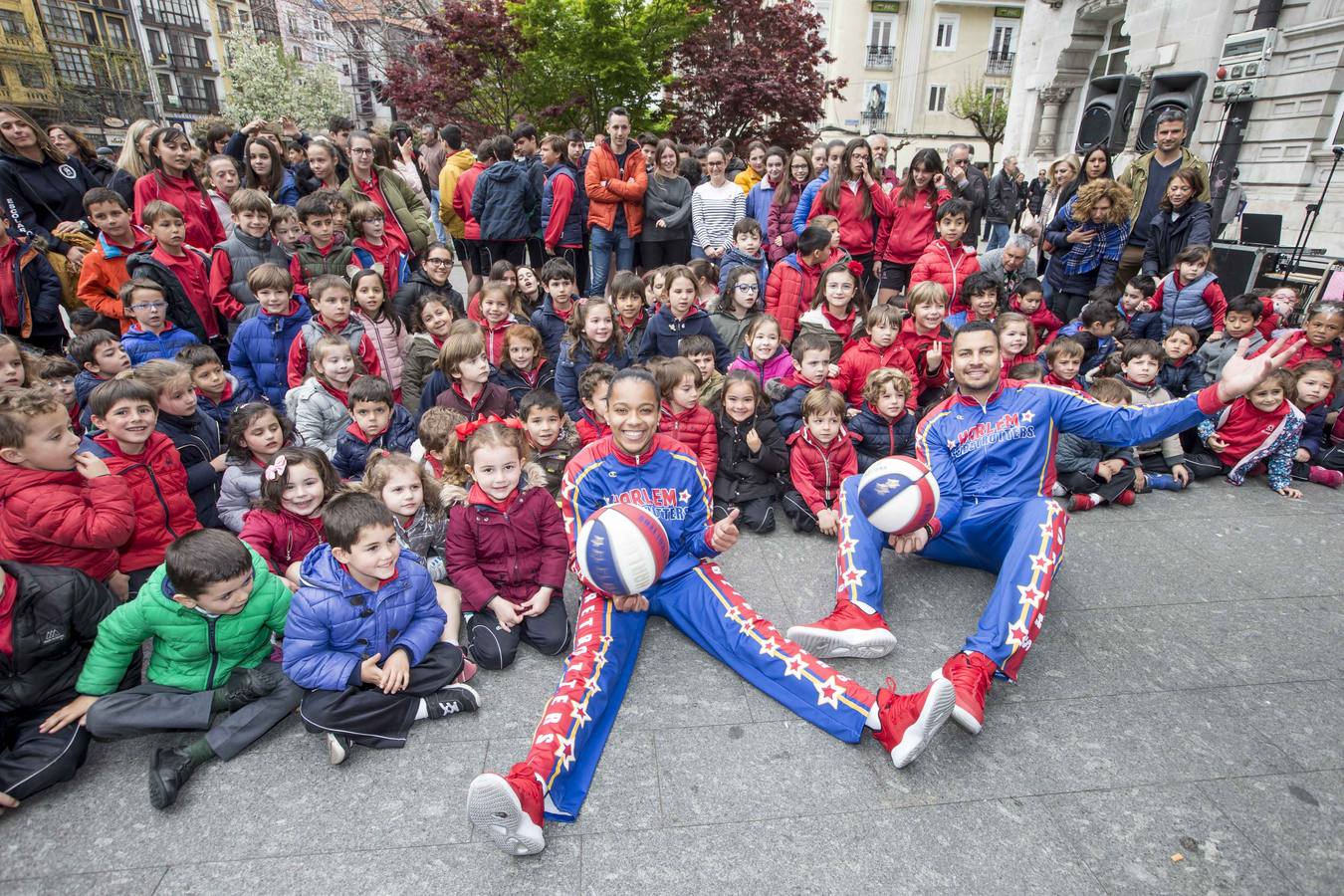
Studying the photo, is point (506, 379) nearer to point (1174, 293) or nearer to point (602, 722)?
point (602, 722)

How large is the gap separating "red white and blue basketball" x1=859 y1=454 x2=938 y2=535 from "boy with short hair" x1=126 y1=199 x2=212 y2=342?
4.85 metres

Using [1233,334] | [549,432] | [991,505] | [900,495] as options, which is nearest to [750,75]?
[1233,334]

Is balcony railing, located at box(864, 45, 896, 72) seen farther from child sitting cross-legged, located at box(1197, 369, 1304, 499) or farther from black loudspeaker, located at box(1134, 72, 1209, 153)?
child sitting cross-legged, located at box(1197, 369, 1304, 499)

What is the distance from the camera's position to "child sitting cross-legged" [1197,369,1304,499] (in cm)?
466

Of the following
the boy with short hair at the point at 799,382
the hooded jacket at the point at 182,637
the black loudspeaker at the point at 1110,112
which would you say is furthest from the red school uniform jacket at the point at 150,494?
the black loudspeaker at the point at 1110,112

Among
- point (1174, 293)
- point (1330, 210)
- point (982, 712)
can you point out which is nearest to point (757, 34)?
point (1330, 210)

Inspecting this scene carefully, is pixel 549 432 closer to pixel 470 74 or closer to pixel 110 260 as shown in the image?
pixel 110 260

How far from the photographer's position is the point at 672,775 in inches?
96.7

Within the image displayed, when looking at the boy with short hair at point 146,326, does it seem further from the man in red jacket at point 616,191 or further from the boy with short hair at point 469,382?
the man in red jacket at point 616,191

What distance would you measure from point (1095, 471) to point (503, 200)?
238 inches

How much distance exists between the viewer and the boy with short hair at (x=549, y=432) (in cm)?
411

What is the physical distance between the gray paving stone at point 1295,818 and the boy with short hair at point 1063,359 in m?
2.86

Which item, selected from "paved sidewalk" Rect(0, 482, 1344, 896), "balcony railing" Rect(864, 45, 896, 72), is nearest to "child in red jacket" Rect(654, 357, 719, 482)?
"paved sidewalk" Rect(0, 482, 1344, 896)

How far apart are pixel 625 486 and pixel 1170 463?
4156 millimetres
